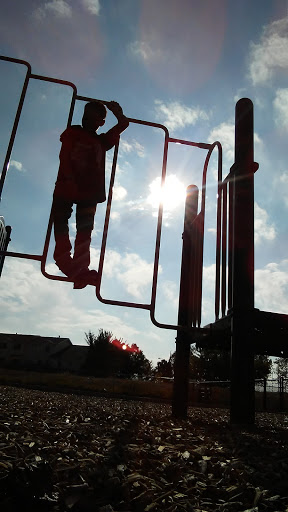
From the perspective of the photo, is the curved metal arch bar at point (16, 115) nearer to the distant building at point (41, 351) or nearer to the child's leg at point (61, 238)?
the child's leg at point (61, 238)

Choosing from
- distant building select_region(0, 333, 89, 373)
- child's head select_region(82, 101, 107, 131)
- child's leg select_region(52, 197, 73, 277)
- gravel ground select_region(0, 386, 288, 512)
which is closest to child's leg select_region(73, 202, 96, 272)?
child's leg select_region(52, 197, 73, 277)

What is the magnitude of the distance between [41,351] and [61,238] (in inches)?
2454

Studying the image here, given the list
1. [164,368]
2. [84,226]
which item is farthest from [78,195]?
[164,368]

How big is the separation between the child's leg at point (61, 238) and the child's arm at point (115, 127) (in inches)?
30.4

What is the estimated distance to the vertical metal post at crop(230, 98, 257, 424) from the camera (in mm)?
3672

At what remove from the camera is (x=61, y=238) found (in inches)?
132

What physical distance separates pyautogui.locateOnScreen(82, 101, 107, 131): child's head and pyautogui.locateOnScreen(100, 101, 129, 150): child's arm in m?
0.09

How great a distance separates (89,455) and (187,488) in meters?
0.69

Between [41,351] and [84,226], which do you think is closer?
[84,226]

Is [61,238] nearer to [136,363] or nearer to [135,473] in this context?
[135,473]

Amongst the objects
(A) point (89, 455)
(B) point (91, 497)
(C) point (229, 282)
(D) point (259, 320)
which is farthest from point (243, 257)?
(B) point (91, 497)

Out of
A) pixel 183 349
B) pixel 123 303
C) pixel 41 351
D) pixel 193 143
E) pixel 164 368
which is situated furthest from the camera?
pixel 41 351

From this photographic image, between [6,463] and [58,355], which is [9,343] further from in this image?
[6,463]

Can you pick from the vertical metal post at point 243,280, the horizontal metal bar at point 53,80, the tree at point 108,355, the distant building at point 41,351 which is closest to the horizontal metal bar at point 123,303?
the vertical metal post at point 243,280
